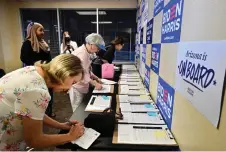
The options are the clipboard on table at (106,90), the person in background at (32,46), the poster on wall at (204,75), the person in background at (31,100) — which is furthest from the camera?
the person in background at (32,46)

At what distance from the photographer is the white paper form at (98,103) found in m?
1.32

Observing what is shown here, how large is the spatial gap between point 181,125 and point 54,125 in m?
0.78

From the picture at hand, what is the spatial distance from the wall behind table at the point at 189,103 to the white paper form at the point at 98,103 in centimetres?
56

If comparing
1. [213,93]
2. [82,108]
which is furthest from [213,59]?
[82,108]

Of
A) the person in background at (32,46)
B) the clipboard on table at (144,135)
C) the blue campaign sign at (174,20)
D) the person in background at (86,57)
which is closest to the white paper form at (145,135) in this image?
the clipboard on table at (144,135)

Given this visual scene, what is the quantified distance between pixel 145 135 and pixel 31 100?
0.64 meters

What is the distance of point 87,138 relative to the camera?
923 mm

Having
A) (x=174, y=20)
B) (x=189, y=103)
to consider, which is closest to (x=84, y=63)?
(x=174, y=20)

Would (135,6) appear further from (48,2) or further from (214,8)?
(214,8)

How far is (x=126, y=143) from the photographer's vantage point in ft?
2.90

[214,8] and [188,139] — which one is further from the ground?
[214,8]

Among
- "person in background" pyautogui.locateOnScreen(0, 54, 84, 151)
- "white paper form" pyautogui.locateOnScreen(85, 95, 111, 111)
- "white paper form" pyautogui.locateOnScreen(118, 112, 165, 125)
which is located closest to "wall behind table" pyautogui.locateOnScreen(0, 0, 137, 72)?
"white paper form" pyautogui.locateOnScreen(85, 95, 111, 111)

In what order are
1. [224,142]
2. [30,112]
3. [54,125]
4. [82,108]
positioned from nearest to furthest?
[224,142] < [30,112] < [54,125] < [82,108]

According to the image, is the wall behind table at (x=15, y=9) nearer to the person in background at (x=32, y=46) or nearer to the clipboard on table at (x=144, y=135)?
the person in background at (x=32, y=46)
